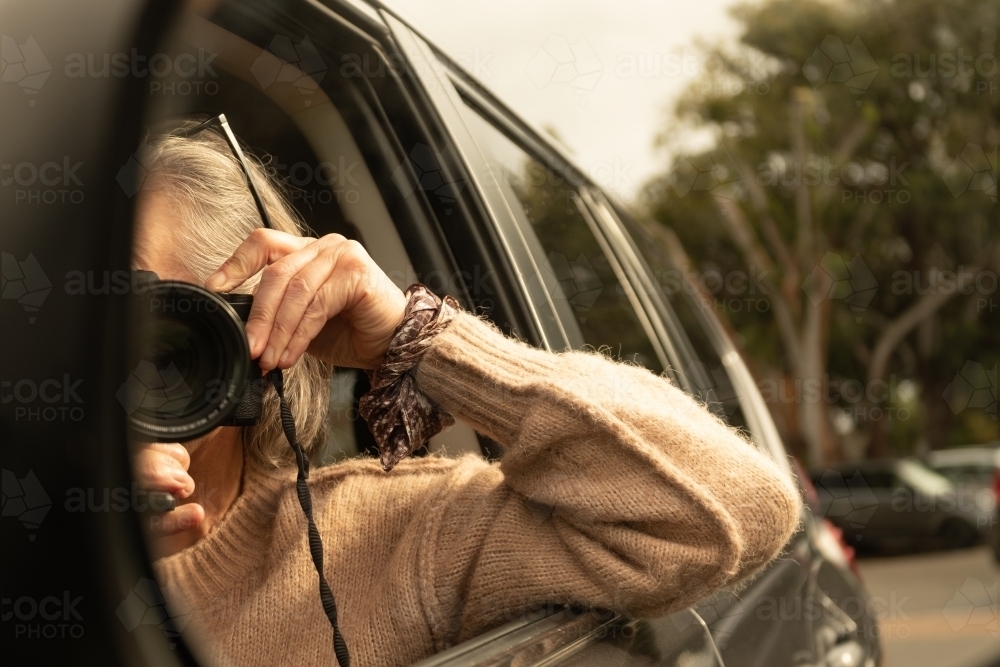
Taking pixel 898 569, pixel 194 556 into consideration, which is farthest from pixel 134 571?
pixel 898 569

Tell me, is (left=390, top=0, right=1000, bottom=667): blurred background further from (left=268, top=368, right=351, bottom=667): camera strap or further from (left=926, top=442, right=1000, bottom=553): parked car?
(left=268, top=368, right=351, bottom=667): camera strap

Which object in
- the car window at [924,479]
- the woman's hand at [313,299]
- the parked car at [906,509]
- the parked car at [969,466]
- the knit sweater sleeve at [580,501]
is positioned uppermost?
the woman's hand at [313,299]

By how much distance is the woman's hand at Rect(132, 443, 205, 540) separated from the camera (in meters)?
0.76

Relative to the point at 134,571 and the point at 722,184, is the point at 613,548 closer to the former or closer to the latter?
the point at 134,571

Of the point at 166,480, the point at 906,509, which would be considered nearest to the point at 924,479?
the point at 906,509

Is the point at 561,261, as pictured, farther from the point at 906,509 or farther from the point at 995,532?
the point at 906,509

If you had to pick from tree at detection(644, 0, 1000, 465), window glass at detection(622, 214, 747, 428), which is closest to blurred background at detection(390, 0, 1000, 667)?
tree at detection(644, 0, 1000, 465)

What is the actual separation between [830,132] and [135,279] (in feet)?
70.1

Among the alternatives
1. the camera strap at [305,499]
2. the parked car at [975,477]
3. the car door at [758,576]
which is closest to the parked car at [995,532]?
the parked car at [975,477]

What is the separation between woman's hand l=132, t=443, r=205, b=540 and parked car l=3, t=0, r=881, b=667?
86mm

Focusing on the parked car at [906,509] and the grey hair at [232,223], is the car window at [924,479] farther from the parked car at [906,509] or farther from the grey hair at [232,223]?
the grey hair at [232,223]

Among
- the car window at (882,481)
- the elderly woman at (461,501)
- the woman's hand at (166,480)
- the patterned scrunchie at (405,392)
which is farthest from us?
the car window at (882,481)

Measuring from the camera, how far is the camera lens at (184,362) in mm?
798

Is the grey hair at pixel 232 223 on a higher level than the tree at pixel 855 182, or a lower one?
higher
